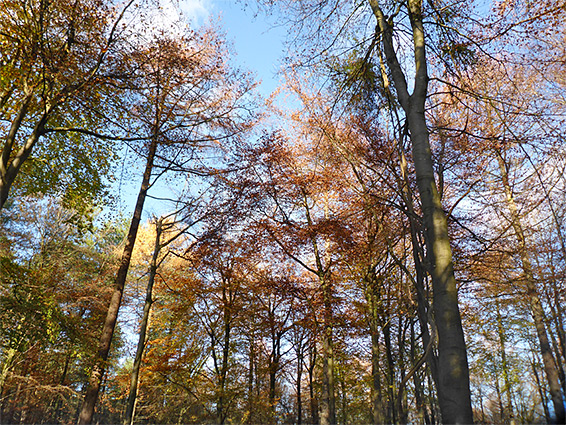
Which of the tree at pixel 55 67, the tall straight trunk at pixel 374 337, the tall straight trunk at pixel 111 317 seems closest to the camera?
the tree at pixel 55 67

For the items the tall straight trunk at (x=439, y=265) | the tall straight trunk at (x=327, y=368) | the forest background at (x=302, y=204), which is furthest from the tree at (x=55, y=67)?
the tall straight trunk at (x=327, y=368)

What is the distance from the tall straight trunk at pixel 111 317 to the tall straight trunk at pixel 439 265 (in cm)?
529

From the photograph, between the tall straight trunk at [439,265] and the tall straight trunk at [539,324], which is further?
the tall straight trunk at [539,324]

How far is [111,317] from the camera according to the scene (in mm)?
7957

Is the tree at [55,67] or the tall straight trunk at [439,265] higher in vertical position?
the tree at [55,67]

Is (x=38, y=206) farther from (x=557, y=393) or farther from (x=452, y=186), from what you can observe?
(x=557, y=393)

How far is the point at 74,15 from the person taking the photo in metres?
5.87

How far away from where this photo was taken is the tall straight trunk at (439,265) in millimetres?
2229

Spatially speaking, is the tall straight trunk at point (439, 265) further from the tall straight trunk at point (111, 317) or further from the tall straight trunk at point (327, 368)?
the tall straight trunk at point (327, 368)

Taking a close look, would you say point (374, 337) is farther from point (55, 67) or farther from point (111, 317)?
point (55, 67)

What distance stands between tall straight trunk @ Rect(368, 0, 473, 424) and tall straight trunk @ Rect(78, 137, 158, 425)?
17.3 ft

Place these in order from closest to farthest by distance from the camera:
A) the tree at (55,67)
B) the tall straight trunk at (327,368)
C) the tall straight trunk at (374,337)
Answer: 1. the tree at (55,67)
2. the tall straight trunk at (327,368)
3. the tall straight trunk at (374,337)

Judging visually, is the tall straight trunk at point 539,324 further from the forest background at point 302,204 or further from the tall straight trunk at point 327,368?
the tall straight trunk at point 327,368

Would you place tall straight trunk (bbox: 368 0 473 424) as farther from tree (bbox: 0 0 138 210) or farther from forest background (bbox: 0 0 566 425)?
tree (bbox: 0 0 138 210)
